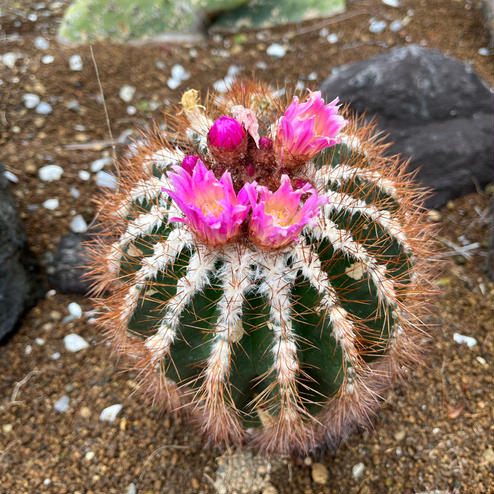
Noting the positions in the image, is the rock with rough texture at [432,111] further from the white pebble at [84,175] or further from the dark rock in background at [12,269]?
the dark rock in background at [12,269]

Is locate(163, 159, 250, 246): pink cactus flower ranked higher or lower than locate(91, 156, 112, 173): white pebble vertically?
higher

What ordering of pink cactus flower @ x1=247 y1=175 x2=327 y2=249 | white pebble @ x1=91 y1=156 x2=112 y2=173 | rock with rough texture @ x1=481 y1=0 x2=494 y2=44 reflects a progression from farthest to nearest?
1. rock with rough texture @ x1=481 y1=0 x2=494 y2=44
2. white pebble @ x1=91 y1=156 x2=112 y2=173
3. pink cactus flower @ x1=247 y1=175 x2=327 y2=249

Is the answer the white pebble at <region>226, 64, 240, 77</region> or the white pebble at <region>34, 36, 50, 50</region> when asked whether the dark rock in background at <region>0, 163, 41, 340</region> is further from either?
the white pebble at <region>226, 64, 240, 77</region>

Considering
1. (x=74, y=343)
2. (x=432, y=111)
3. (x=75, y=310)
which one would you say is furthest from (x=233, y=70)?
(x=74, y=343)

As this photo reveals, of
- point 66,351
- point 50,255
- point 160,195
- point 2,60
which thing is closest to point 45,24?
point 2,60

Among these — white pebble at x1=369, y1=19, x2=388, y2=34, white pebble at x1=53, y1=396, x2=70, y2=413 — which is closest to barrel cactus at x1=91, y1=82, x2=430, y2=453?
white pebble at x1=53, y1=396, x2=70, y2=413

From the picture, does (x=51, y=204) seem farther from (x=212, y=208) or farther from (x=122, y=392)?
(x=212, y=208)

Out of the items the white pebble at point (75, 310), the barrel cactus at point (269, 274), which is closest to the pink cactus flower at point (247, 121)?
the barrel cactus at point (269, 274)
